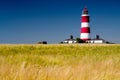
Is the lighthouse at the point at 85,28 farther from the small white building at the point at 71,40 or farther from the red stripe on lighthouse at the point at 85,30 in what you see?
the small white building at the point at 71,40

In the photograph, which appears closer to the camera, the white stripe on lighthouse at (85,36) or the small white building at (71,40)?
the white stripe on lighthouse at (85,36)

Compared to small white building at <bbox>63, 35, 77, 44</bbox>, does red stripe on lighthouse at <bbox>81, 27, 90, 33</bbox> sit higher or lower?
higher

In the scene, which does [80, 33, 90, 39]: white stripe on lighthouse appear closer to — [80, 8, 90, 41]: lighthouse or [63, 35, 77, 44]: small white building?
[80, 8, 90, 41]: lighthouse

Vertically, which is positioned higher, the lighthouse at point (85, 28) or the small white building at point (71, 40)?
the lighthouse at point (85, 28)

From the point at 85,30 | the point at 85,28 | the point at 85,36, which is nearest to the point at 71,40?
the point at 85,36

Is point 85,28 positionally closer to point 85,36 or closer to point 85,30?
point 85,30

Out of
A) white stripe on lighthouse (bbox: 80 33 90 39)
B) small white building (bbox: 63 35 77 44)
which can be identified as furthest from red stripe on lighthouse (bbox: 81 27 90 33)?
small white building (bbox: 63 35 77 44)

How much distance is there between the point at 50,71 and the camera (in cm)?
588

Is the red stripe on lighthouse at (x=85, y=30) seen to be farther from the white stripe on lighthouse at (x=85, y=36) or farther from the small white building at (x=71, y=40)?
the small white building at (x=71, y=40)

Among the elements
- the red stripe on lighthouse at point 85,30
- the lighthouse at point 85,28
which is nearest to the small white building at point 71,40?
the lighthouse at point 85,28

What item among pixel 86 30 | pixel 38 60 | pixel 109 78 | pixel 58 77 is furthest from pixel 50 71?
pixel 86 30

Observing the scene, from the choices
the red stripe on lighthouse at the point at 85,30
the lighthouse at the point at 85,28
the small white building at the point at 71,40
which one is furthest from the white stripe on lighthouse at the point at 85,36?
the small white building at the point at 71,40

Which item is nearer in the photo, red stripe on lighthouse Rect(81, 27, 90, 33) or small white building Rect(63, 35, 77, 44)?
red stripe on lighthouse Rect(81, 27, 90, 33)

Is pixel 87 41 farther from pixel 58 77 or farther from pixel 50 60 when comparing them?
A: pixel 58 77
